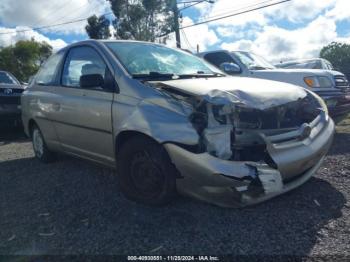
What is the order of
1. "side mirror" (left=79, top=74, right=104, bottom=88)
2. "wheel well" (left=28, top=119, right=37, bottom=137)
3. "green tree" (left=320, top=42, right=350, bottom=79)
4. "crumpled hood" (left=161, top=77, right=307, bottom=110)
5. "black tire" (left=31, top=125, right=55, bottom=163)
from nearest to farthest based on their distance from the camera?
"crumpled hood" (left=161, top=77, right=307, bottom=110) < "side mirror" (left=79, top=74, right=104, bottom=88) < "black tire" (left=31, top=125, right=55, bottom=163) < "wheel well" (left=28, top=119, right=37, bottom=137) < "green tree" (left=320, top=42, right=350, bottom=79)

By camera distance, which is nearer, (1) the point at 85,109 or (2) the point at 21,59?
(1) the point at 85,109

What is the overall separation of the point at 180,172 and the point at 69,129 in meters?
2.01

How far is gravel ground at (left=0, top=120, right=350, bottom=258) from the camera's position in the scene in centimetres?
286

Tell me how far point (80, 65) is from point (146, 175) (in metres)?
1.87

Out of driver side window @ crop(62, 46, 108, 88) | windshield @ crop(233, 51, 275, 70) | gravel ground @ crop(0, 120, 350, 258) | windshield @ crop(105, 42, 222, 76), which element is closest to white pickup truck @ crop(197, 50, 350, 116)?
windshield @ crop(233, 51, 275, 70)

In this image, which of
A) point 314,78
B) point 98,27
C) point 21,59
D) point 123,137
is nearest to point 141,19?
point 98,27

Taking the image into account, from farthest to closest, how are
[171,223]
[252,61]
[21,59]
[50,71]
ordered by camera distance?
[21,59] < [252,61] < [50,71] < [171,223]

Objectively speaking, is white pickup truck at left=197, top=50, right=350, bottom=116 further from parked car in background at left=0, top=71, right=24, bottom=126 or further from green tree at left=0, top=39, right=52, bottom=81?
green tree at left=0, top=39, right=52, bottom=81

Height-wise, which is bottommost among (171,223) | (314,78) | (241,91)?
(171,223)

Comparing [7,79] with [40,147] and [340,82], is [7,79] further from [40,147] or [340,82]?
[340,82]

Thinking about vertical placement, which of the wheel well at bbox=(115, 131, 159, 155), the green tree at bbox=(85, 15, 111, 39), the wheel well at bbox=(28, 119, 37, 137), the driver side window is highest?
the green tree at bbox=(85, 15, 111, 39)

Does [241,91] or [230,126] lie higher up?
[241,91]

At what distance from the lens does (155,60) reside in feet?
14.4

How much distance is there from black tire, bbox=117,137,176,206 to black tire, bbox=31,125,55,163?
7.28ft
